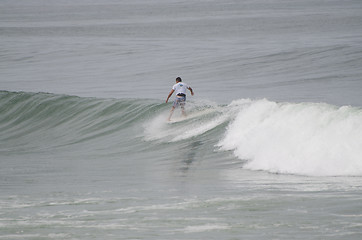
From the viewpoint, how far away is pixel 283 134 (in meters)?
14.3

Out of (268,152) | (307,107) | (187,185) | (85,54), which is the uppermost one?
(85,54)

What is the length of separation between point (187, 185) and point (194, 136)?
6194 mm

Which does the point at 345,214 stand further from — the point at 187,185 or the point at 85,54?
the point at 85,54

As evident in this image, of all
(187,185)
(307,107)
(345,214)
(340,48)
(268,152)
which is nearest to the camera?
(345,214)

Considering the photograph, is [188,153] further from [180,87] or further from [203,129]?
[180,87]

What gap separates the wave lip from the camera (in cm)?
1203

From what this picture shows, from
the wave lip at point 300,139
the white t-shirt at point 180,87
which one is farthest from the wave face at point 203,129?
the white t-shirt at point 180,87

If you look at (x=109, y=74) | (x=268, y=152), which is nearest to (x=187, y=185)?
(x=268, y=152)

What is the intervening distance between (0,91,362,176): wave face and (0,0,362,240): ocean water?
1.7 inches

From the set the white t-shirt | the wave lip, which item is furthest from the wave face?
the white t-shirt

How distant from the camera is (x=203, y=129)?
18.0 m

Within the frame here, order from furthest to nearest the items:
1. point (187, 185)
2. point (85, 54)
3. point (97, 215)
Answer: point (85, 54), point (187, 185), point (97, 215)

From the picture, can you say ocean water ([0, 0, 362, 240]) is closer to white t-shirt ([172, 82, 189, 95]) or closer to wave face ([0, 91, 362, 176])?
wave face ([0, 91, 362, 176])

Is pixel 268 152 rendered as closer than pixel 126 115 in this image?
Yes
